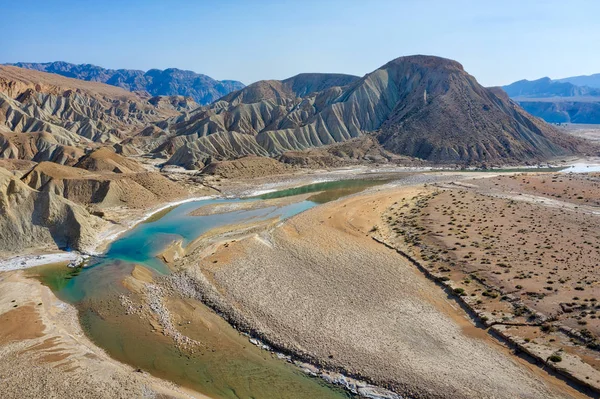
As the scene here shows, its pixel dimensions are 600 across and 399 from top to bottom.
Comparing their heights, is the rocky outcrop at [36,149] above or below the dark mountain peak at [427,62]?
below

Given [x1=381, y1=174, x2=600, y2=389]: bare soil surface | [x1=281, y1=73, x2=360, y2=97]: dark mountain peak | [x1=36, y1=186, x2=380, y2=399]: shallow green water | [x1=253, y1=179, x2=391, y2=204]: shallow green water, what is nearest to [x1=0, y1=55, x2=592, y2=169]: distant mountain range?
[x1=253, y1=179, x2=391, y2=204]: shallow green water

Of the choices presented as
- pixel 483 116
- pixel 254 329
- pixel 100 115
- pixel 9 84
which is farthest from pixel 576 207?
pixel 9 84

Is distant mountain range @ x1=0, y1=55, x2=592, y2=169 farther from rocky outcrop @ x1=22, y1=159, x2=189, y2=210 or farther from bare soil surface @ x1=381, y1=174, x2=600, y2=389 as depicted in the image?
bare soil surface @ x1=381, y1=174, x2=600, y2=389

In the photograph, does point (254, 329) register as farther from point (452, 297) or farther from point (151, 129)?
point (151, 129)

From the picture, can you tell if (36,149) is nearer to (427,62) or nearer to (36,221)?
(36,221)

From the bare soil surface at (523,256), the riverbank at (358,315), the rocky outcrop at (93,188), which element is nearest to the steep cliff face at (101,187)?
the rocky outcrop at (93,188)

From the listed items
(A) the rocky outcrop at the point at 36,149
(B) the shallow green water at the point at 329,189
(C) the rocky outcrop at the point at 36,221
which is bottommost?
(B) the shallow green water at the point at 329,189

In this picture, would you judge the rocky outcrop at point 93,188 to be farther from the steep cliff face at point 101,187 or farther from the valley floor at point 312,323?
the valley floor at point 312,323

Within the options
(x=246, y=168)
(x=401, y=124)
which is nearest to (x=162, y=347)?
(x=246, y=168)

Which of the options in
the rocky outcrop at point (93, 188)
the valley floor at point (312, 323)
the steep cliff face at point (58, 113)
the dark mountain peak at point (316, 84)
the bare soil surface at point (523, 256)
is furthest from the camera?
the dark mountain peak at point (316, 84)
